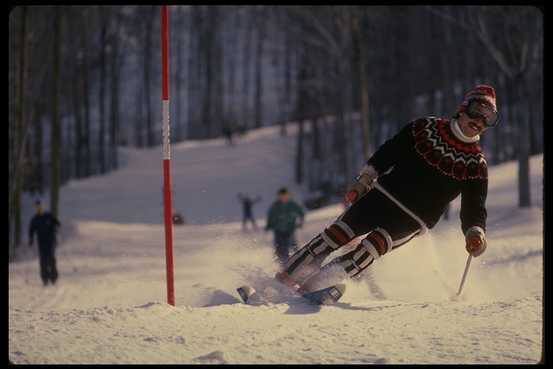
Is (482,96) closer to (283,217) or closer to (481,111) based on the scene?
(481,111)

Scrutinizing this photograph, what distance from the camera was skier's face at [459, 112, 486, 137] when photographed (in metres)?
5.59

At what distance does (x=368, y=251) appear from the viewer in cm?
579

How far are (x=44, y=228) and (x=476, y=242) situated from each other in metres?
9.33

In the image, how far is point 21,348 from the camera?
169 inches

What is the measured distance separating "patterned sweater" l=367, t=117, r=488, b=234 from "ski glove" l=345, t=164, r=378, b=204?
0.58ft

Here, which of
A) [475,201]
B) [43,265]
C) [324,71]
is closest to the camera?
[475,201]

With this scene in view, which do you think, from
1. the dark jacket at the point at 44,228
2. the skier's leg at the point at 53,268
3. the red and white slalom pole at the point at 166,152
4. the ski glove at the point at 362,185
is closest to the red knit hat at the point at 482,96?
the ski glove at the point at 362,185

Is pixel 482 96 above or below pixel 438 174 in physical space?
above

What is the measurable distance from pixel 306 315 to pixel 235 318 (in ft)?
1.89

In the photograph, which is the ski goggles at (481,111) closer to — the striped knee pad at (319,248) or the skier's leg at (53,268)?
the striped knee pad at (319,248)

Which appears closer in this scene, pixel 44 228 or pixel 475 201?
pixel 475 201

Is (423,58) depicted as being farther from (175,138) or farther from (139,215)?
(175,138)

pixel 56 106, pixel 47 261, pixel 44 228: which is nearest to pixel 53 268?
pixel 47 261

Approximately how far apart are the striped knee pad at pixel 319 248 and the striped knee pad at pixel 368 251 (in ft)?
0.57
